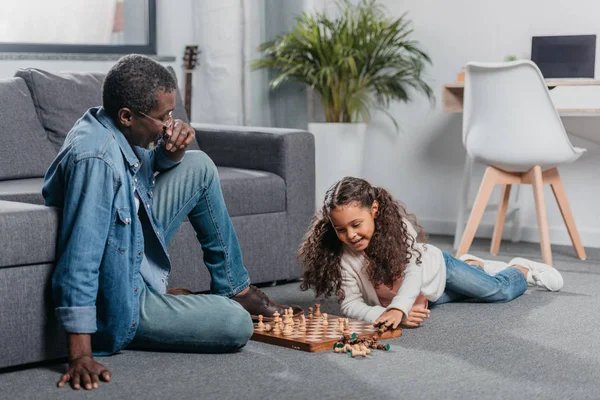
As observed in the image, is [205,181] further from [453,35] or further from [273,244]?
[453,35]

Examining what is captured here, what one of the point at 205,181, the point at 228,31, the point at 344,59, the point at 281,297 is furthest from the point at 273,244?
the point at 228,31

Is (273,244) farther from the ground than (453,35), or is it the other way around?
(453,35)

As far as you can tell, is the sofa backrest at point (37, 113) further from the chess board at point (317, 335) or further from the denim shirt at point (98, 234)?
the chess board at point (317, 335)

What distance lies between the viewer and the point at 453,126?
179 inches

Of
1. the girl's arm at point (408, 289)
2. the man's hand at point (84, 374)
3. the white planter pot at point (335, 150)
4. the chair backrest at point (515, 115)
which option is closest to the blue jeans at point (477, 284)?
the girl's arm at point (408, 289)

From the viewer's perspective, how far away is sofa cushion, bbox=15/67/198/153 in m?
3.19

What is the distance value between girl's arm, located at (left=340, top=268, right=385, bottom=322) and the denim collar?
0.70 m

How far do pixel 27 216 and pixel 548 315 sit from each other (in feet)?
4.87

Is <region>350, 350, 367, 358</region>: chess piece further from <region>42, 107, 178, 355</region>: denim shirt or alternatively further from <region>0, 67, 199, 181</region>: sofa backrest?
<region>0, 67, 199, 181</region>: sofa backrest

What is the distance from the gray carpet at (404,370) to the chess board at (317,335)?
0.03m

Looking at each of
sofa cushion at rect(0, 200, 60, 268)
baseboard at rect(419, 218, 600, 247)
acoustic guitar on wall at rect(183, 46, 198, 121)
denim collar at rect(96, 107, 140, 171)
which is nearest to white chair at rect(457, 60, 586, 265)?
baseboard at rect(419, 218, 600, 247)

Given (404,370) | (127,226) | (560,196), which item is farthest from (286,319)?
(560,196)

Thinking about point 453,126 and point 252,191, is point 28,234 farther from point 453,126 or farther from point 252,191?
point 453,126

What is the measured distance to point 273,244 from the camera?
3.15m
